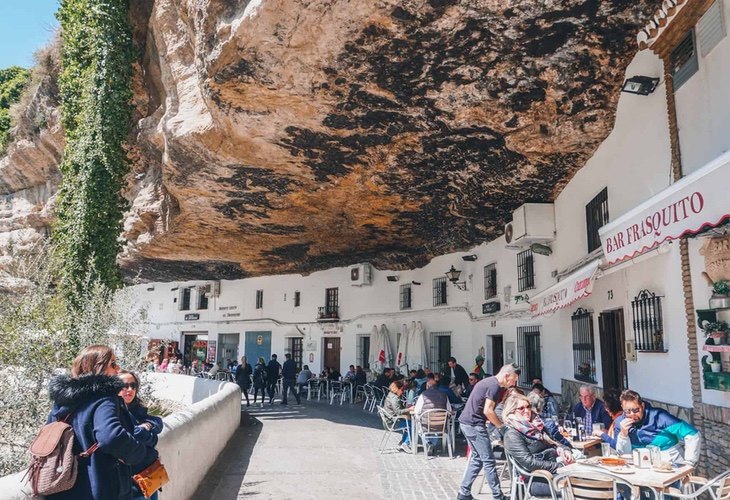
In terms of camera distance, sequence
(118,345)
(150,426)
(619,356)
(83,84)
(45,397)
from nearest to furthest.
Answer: (150,426), (45,397), (619,356), (118,345), (83,84)

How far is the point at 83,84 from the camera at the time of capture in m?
13.0

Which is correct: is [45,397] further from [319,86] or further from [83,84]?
[83,84]

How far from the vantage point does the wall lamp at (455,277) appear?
1509 centimetres

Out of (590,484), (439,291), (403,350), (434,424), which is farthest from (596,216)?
(403,350)

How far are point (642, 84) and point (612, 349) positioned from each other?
3.99m

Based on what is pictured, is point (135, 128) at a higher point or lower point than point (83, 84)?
lower

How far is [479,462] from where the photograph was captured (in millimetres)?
6320

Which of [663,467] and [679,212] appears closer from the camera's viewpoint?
[679,212]

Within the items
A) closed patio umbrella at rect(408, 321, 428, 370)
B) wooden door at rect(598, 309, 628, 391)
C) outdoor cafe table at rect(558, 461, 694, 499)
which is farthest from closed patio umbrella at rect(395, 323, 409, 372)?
outdoor cafe table at rect(558, 461, 694, 499)

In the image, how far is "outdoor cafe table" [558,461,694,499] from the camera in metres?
4.51

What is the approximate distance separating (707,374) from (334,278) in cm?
1636

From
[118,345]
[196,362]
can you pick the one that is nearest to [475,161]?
[118,345]

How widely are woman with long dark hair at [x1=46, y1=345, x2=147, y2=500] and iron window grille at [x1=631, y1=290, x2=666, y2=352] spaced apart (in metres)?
5.81

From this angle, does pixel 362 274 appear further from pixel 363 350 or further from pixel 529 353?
pixel 529 353
